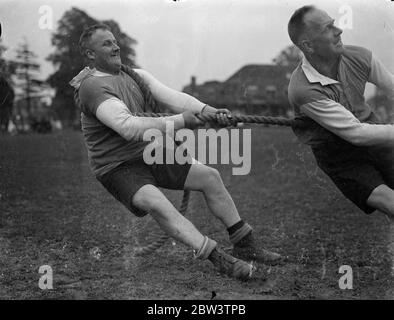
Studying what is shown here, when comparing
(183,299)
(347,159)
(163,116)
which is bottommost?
(183,299)

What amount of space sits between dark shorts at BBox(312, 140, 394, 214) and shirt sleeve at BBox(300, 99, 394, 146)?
13cm

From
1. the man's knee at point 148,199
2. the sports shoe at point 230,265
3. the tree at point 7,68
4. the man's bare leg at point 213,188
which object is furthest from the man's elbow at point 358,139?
the tree at point 7,68

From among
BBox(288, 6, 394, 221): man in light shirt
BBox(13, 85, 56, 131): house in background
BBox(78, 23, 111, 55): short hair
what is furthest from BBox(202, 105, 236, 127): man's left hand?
BBox(13, 85, 56, 131): house in background

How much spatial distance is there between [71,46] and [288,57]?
1.43 m

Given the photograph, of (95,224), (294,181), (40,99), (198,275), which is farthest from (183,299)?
(294,181)

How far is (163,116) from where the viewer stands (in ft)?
10.2

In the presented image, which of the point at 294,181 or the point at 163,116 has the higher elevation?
the point at 163,116

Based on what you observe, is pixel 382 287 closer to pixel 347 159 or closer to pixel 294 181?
pixel 347 159

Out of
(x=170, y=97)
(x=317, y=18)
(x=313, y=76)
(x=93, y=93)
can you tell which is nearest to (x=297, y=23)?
(x=317, y=18)

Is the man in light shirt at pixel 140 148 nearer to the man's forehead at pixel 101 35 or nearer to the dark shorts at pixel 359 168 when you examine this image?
the man's forehead at pixel 101 35

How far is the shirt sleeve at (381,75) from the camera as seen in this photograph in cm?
327

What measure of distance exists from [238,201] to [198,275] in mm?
1978
